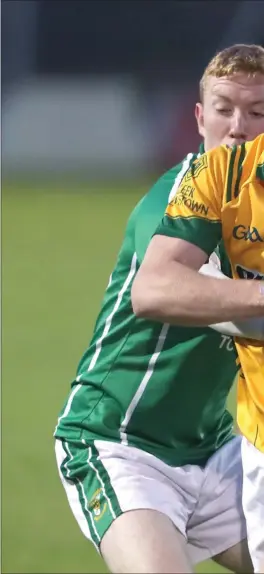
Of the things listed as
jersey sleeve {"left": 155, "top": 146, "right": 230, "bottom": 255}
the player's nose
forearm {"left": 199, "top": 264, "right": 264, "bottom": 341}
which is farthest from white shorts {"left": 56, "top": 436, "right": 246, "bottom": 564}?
the player's nose

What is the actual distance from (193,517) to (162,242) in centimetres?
116

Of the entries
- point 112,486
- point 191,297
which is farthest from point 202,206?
point 112,486

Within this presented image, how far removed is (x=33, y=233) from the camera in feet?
54.9

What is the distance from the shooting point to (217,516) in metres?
4.04

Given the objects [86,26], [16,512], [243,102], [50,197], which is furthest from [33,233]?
[243,102]

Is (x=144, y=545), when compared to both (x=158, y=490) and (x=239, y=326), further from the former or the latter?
(x=239, y=326)

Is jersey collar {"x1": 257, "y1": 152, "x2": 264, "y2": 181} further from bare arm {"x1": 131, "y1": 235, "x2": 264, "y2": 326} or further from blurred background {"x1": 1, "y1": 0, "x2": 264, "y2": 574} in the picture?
blurred background {"x1": 1, "y1": 0, "x2": 264, "y2": 574}

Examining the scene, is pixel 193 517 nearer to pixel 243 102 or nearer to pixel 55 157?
pixel 243 102

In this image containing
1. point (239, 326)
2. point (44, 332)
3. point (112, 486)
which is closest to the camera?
point (239, 326)

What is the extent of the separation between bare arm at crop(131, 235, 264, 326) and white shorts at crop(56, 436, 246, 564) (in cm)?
76

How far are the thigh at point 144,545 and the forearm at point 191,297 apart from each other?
0.71 meters

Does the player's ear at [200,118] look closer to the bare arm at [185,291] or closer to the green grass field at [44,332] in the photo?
the bare arm at [185,291]

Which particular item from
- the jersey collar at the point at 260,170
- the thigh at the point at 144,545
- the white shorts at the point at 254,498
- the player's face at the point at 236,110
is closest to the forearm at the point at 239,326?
the jersey collar at the point at 260,170

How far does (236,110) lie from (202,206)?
0.90 metres
